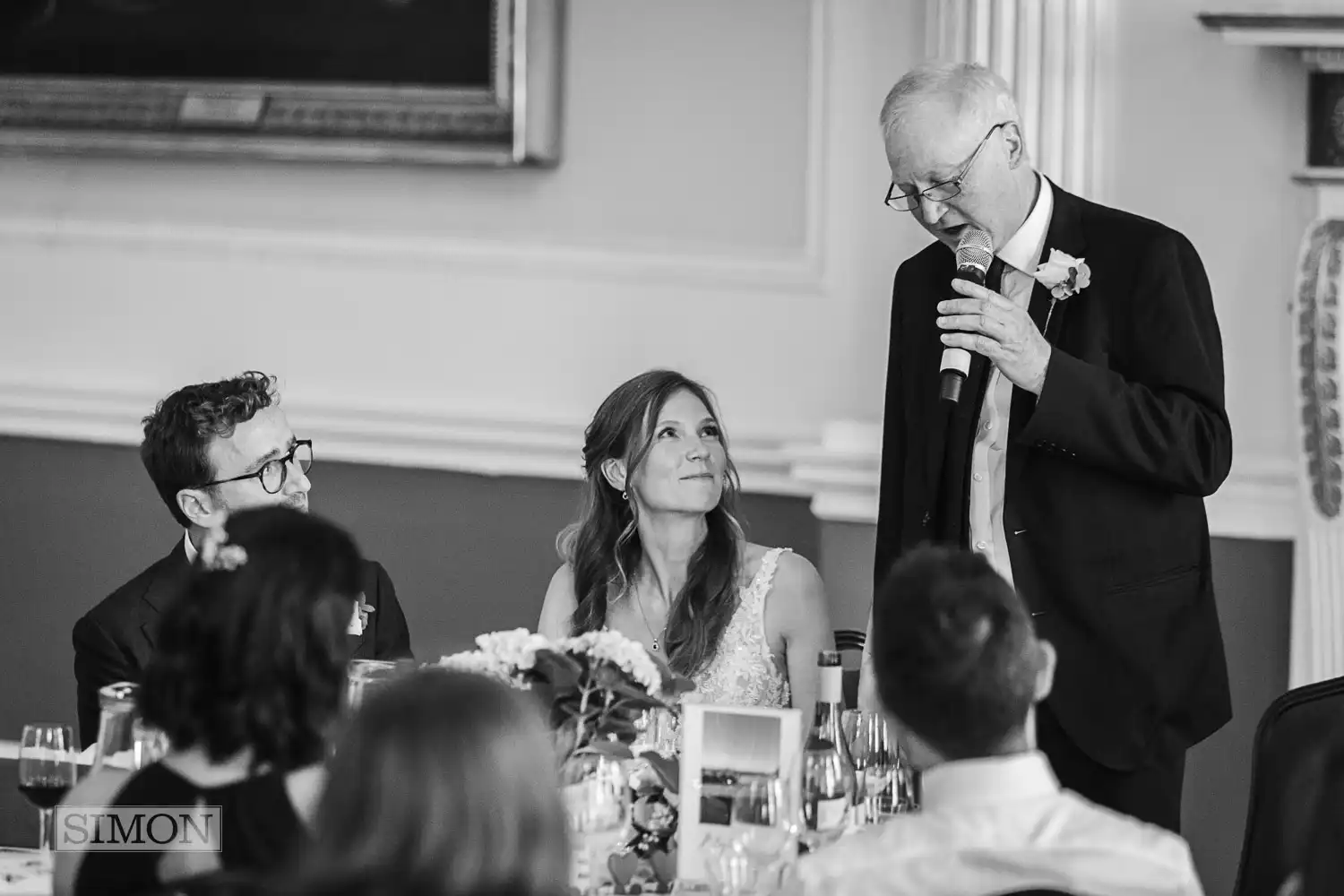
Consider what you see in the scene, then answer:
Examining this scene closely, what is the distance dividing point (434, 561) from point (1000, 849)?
287 cm

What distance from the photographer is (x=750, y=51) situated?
427 centimetres

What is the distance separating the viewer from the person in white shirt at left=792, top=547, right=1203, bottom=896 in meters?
1.82

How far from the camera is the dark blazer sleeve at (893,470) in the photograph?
3.11 metres

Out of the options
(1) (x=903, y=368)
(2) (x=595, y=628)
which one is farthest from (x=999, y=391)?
(2) (x=595, y=628)

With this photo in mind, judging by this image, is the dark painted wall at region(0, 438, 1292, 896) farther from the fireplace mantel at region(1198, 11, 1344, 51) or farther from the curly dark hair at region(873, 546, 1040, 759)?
the curly dark hair at region(873, 546, 1040, 759)

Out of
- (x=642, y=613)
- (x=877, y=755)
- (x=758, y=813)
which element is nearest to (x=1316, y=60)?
(x=642, y=613)

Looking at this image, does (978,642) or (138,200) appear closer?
(978,642)

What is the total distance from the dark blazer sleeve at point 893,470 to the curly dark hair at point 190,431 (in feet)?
3.68

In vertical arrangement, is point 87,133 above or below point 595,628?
above

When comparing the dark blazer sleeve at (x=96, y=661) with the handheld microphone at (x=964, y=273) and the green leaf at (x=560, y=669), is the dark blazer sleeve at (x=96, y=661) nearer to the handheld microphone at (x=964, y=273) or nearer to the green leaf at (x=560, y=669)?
the green leaf at (x=560, y=669)

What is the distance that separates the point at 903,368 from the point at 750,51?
1.42 metres

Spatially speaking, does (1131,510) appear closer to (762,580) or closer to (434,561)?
(762,580)

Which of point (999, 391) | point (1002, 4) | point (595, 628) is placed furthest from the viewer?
point (1002, 4)

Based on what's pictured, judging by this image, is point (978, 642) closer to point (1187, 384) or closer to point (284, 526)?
point (284, 526)
